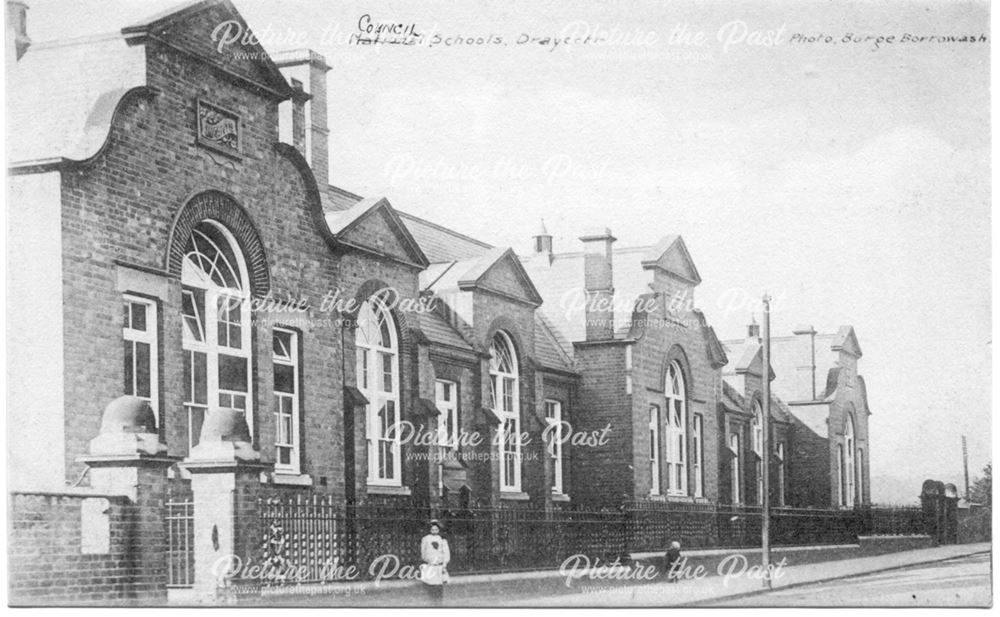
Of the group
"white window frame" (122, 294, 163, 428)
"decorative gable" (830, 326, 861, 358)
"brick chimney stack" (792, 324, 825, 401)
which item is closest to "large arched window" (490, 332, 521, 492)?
"white window frame" (122, 294, 163, 428)

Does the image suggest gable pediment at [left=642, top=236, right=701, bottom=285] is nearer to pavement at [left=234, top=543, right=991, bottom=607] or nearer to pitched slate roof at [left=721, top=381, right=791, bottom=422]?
pitched slate roof at [left=721, top=381, right=791, bottom=422]

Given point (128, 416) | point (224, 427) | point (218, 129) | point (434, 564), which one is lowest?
point (434, 564)

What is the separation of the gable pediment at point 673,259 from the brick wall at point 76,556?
18463 mm

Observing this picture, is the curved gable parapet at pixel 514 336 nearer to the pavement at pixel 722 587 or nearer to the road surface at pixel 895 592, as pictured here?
the pavement at pixel 722 587

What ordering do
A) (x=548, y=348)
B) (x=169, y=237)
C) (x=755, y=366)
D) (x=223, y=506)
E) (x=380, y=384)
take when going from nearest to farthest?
(x=223, y=506) < (x=169, y=237) < (x=380, y=384) < (x=548, y=348) < (x=755, y=366)

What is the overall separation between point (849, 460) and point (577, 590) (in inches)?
972

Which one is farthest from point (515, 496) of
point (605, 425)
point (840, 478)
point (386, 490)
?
point (840, 478)

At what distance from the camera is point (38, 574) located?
1477cm

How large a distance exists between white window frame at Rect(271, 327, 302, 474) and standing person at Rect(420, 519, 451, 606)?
9.43 ft

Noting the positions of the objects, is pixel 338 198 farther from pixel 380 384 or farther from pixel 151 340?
pixel 151 340

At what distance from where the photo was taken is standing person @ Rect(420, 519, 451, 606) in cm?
1819

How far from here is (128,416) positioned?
14.8 metres

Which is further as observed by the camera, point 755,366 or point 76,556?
point 755,366

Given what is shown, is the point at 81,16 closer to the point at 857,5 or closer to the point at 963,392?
the point at 857,5
